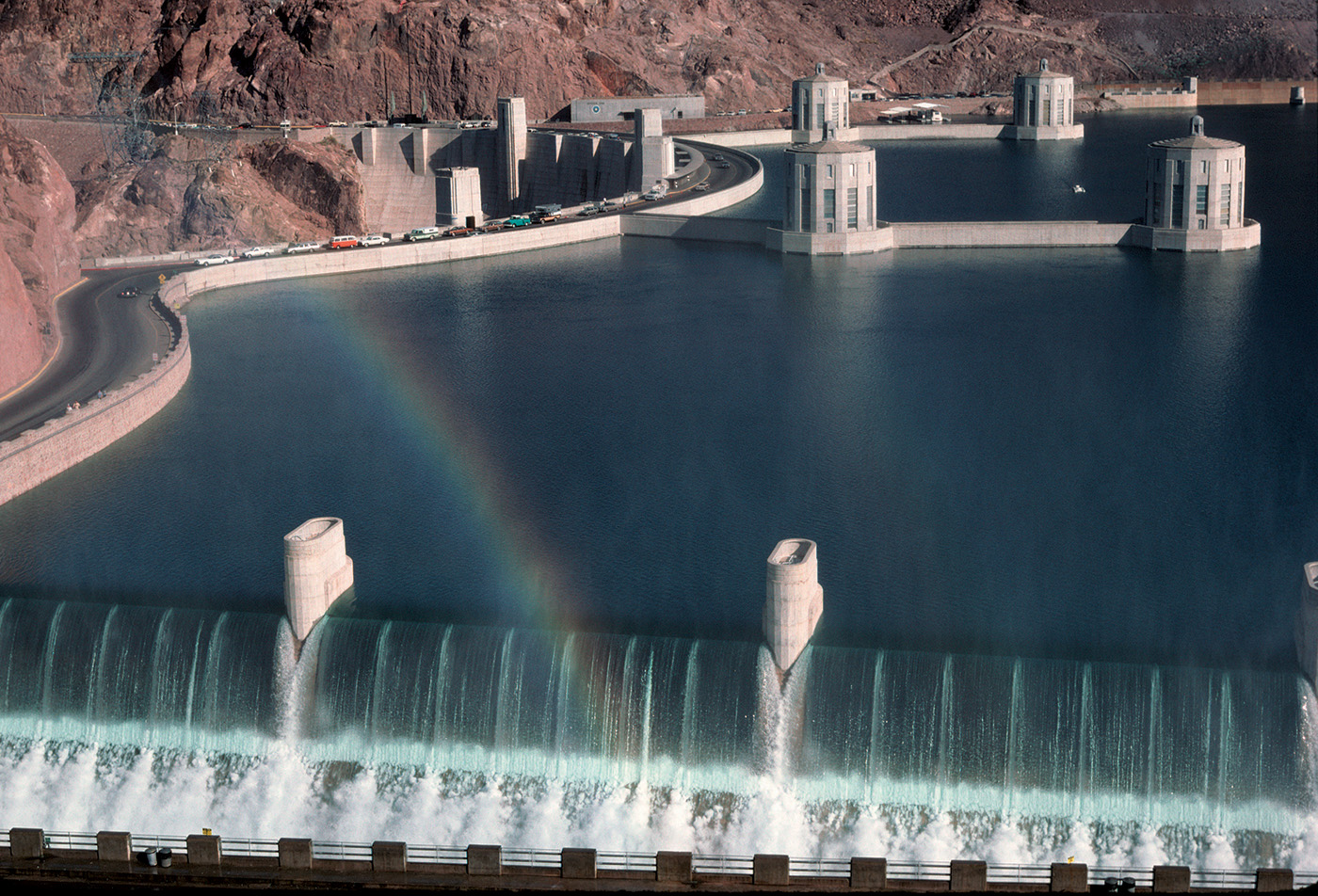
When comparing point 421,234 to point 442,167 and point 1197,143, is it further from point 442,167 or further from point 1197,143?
point 1197,143

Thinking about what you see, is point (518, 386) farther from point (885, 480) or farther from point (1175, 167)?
point (1175, 167)

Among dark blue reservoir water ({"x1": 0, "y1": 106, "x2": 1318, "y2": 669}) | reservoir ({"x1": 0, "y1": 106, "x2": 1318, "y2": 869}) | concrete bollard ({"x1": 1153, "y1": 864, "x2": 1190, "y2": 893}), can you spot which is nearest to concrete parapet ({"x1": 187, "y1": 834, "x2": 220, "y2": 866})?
reservoir ({"x1": 0, "y1": 106, "x2": 1318, "y2": 869})

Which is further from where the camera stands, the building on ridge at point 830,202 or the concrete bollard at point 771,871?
the building on ridge at point 830,202

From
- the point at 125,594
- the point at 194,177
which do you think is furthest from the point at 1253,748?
the point at 194,177

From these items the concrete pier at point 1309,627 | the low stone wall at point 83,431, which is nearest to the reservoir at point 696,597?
the concrete pier at point 1309,627

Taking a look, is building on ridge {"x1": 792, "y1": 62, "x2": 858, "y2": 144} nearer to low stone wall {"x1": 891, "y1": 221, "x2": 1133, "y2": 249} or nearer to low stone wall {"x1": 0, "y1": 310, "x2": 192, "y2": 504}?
low stone wall {"x1": 891, "y1": 221, "x2": 1133, "y2": 249}

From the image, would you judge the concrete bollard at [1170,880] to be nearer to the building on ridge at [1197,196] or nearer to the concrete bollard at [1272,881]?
the concrete bollard at [1272,881]
